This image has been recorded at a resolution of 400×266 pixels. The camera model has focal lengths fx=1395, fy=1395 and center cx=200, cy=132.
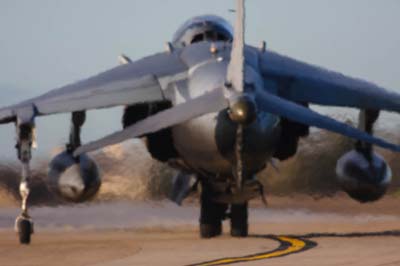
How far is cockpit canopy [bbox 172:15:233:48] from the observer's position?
26.8 meters

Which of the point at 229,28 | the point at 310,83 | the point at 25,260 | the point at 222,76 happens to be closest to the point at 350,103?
the point at 310,83

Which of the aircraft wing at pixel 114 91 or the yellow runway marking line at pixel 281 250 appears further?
the aircraft wing at pixel 114 91

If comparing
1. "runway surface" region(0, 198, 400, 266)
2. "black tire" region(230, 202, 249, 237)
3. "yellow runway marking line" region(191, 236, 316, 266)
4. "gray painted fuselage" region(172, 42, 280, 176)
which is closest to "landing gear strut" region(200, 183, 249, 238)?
"black tire" region(230, 202, 249, 237)

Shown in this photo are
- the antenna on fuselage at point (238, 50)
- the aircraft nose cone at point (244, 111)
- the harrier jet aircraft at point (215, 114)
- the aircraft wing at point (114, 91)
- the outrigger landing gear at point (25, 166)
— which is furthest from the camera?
the aircraft wing at point (114, 91)

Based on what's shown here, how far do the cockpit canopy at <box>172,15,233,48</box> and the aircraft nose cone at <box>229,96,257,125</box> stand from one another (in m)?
5.64

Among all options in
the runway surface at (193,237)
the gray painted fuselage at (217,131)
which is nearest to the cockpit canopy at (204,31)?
the gray painted fuselage at (217,131)

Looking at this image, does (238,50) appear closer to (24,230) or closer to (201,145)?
(201,145)

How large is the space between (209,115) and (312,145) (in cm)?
914

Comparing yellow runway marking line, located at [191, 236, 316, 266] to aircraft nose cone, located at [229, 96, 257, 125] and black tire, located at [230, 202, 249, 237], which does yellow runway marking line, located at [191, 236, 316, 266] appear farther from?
aircraft nose cone, located at [229, 96, 257, 125]

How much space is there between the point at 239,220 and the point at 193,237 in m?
1.11

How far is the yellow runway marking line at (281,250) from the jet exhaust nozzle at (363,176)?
5.43 ft

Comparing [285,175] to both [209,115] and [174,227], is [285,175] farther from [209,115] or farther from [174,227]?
[209,115]

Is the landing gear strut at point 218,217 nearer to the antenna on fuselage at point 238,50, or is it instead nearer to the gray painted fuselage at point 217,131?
the gray painted fuselage at point 217,131

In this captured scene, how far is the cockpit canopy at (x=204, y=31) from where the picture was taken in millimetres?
26750
